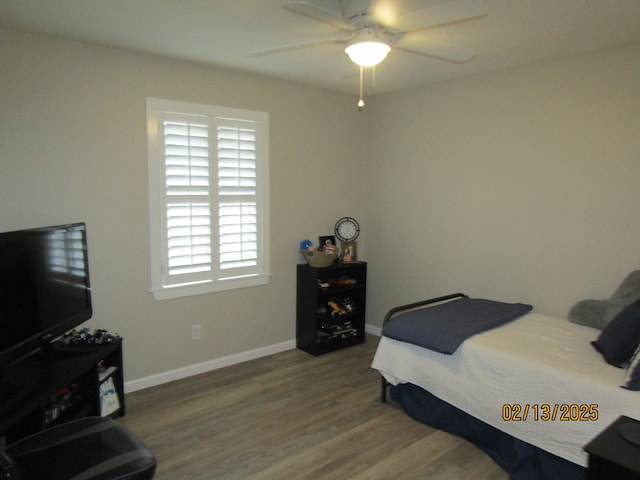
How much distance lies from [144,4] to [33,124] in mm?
1118

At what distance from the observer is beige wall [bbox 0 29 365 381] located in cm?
272

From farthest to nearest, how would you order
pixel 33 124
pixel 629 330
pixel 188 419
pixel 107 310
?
pixel 107 310
pixel 188 419
pixel 33 124
pixel 629 330

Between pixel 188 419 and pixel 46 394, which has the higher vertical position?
pixel 46 394

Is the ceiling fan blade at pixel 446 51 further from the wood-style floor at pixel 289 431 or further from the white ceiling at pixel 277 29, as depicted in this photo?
the wood-style floor at pixel 289 431

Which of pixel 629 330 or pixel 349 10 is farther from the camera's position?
pixel 629 330

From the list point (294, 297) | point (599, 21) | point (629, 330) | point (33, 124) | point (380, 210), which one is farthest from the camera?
point (380, 210)

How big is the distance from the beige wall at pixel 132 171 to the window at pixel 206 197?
0.28 ft

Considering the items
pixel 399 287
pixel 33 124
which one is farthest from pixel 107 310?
pixel 399 287

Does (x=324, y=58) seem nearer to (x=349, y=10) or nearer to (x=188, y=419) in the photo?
(x=349, y=10)

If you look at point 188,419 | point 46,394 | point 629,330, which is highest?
point 629,330

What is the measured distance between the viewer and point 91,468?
66.2 inches

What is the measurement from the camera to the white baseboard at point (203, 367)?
10.9 feet
